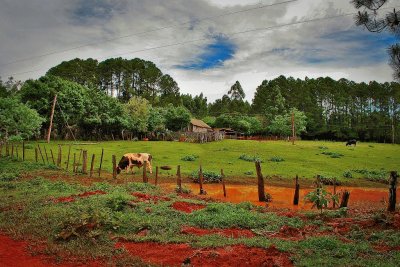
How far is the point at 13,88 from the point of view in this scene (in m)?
90.0

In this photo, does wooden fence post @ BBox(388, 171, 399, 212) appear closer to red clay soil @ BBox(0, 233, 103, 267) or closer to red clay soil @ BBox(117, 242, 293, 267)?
red clay soil @ BBox(117, 242, 293, 267)

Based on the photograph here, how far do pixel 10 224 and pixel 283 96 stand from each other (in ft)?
370

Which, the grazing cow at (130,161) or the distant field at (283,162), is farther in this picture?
the distant field at (283,162)

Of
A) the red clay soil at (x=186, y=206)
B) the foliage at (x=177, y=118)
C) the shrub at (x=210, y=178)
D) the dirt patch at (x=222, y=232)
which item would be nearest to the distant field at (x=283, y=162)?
the shrub at (x=210, y=178)

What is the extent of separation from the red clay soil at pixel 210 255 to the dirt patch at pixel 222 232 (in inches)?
59.7

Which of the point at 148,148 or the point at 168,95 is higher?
the point at 168,95

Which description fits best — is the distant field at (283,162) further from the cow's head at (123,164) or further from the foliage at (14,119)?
the foliage at (14,119)

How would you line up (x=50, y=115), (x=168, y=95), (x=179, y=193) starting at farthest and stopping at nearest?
(x=168, y=95), (x=50, y=115), (x=179, y=193)

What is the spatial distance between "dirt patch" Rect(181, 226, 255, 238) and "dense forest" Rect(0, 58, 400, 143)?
33.4 metres

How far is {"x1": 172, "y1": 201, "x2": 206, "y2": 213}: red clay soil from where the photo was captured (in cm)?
1543

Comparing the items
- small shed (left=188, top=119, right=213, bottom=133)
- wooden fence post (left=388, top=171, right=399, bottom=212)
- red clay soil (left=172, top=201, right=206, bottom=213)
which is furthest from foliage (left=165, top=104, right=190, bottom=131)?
wooden fence post (left=388, top=171, right=399, bottom=212)

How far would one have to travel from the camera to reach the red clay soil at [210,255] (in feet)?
29.0

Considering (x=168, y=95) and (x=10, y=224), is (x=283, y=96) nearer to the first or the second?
(x=168, y=95)

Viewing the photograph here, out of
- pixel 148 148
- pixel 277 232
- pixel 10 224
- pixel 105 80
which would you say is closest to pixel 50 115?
pixel 148 148
